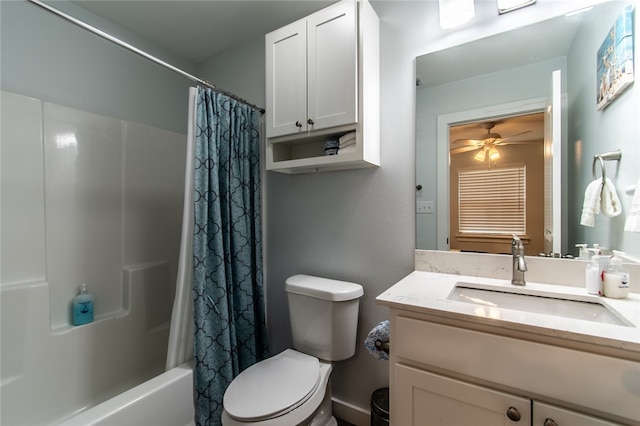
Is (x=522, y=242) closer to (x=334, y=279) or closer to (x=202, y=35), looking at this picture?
(x=334, y=279)

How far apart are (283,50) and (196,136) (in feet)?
2.25

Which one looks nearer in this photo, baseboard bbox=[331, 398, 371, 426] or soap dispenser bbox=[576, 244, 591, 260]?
soap dispenser bbox=[576, 244, 591, 260]

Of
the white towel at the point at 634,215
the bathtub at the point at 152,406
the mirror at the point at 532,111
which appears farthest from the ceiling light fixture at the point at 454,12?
the bathtub at the point at 152,406

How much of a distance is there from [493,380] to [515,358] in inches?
3.6

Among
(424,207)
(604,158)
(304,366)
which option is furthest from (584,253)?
(304,366)

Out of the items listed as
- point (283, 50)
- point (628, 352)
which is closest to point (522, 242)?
point (628, 352)

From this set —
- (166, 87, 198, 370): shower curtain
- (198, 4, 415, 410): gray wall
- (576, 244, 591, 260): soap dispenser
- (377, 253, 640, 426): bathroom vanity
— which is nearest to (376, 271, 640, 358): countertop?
(377, 253, 640, 426): bathroom vanity

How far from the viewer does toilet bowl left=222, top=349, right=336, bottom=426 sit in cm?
104

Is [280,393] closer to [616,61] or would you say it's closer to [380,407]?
[380,407]

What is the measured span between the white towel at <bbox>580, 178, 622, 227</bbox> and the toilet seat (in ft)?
4.24

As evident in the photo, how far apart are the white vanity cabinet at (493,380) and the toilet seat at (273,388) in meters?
0.40

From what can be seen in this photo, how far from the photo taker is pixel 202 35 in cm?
201

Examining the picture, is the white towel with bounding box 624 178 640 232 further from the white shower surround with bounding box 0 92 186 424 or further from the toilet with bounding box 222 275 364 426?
the white shower surround with bounding box 0 92 186 424

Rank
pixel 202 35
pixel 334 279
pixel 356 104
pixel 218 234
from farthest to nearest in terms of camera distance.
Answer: pixel 202 35 → pixel 334 279 → pixel 218 234 → pixel 356 104
